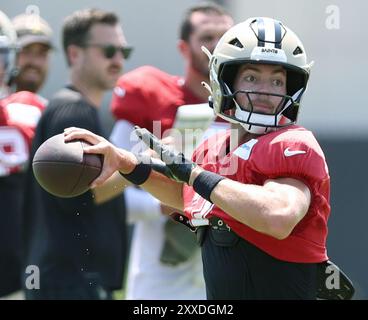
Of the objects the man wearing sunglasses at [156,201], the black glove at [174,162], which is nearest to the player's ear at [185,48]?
the man wearing sunglasses at [156,201]

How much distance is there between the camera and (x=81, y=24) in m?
6.23

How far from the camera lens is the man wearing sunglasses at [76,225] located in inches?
217

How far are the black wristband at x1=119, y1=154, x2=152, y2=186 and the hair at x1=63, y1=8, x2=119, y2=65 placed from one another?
251 centimetres

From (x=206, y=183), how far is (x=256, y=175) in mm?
242

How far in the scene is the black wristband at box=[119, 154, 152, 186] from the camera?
379cm

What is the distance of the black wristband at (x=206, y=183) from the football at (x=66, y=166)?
14.0 inches

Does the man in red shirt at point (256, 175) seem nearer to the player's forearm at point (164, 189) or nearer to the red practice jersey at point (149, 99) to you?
the player's forearm at point (164, 189)

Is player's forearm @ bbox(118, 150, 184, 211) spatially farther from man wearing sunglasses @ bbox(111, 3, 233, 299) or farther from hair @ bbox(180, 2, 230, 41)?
hair @ bbox(180, 2, 230, 41)

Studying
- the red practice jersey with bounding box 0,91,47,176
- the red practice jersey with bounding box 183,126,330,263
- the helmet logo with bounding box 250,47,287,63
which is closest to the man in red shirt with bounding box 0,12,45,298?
the red practice jersey with bounding box 0,91,47,176

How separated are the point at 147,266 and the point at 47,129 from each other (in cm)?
120

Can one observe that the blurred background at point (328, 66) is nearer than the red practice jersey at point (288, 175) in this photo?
No

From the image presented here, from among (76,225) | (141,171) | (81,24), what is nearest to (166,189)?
(141,171)

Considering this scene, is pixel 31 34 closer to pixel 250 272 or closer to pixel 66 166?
pixel 66 166

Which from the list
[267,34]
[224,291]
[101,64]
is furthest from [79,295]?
[267,34]
